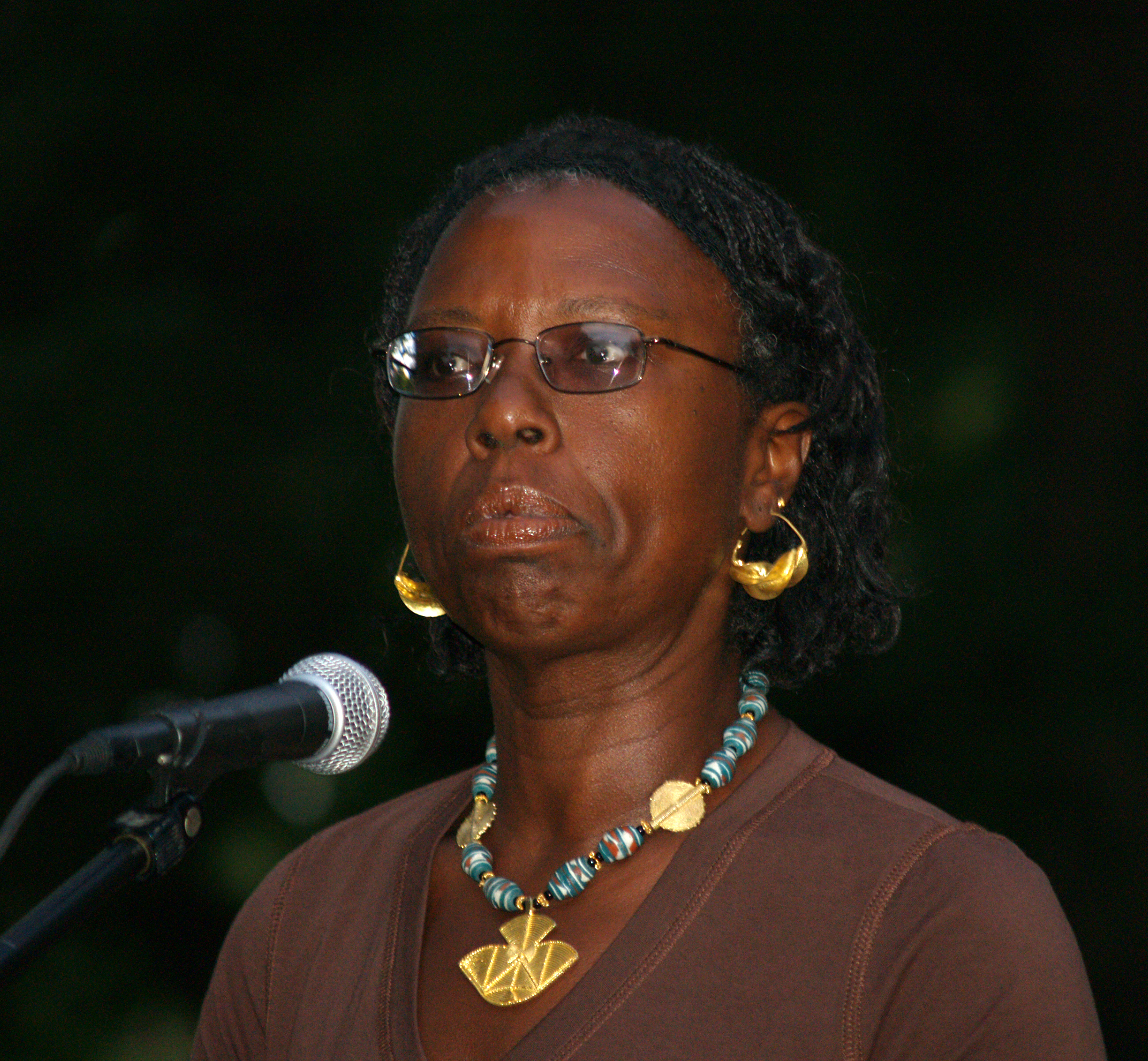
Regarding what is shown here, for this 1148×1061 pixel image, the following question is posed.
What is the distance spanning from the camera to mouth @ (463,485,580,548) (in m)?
2.21

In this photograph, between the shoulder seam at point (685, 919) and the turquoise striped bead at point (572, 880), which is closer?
the shoulder seam at point (685, 919)

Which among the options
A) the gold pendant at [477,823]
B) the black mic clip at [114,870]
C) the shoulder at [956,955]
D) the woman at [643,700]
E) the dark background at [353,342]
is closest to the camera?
the black mic clip at [114,870]

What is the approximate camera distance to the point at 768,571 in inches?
95.4

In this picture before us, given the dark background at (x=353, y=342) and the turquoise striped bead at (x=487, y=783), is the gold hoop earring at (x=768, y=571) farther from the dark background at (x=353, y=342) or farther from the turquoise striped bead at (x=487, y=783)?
the dark background at (x=353, y=342)

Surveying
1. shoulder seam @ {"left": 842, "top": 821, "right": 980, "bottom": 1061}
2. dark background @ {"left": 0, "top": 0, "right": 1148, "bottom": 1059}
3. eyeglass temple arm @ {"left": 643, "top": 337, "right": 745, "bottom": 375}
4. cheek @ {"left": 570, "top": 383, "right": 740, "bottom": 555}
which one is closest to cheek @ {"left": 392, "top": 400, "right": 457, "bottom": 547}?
cheek @ {"left": 570, "top": 383, "right": 740, "bottom": 555}

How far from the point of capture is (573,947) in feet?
7.38

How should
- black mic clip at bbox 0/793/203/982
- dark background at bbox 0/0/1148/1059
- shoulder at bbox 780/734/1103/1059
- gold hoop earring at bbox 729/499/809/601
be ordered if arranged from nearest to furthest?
black mic clip at bbox 0/793/203/982 < shoulder at bbox 780/734/1103/1059 < gold hoop earring at bbox 729/499/809/601 < dark background at bbox 0/0/1148/1059

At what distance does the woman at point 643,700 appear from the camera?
2.06 metres

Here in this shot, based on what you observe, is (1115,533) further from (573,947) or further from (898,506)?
(573,947)

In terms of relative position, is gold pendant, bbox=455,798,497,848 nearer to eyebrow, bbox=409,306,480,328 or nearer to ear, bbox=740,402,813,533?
ear, bbox=740,402,813,533

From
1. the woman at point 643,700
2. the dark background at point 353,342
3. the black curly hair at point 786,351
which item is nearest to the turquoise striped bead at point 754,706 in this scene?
the woman at point 643,700

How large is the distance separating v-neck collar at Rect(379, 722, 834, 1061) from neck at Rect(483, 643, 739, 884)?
12 cm

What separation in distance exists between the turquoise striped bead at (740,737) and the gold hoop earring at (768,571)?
20cm

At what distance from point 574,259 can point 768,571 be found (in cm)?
55
